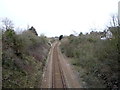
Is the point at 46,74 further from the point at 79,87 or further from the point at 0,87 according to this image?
the point at 0,87

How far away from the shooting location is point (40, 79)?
22969 millimetres

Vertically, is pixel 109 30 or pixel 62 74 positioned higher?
pixel 109 30

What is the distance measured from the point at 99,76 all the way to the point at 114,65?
2592 millimetres

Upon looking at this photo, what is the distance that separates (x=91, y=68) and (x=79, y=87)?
5.64m

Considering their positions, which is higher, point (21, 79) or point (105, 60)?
point (105, 60)

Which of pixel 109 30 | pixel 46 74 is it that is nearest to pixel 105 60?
pixel 109 30

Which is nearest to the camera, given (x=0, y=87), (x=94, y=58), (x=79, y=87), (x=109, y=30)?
(x=0, y=87)

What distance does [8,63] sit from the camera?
21.0 m

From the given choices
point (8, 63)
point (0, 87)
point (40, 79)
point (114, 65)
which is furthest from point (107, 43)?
point (0, 87)

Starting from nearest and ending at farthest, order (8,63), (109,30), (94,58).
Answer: (8,63), (109,30), (94,58)

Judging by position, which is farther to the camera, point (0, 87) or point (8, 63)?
point (8, 63)

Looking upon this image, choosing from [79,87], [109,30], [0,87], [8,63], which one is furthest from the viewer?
[109,30]

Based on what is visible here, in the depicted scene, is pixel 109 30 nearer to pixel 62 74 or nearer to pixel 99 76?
pixel 99 76

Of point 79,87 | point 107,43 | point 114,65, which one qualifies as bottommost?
point 79,87
